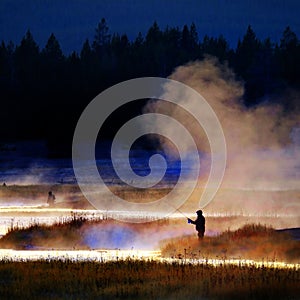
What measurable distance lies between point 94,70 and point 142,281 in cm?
11121

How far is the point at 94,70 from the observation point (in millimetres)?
133625

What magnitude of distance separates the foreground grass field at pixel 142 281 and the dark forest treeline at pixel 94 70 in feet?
209

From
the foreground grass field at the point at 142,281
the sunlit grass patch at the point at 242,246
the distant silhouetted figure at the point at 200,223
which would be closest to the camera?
the foreground grass field at the point at 142,281

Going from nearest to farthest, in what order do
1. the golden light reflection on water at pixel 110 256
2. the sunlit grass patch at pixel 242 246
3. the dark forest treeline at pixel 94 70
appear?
the golden light reflection on water at pixel 110 256, the sunlit grass patch at pixel 242 246, the dark forest treeline at pixel 94 70

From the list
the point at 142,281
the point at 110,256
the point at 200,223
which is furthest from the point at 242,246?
the point at 142,281

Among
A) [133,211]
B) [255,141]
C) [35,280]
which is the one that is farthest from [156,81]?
[35,280]

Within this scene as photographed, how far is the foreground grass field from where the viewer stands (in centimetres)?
2191

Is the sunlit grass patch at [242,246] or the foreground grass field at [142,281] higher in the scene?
the sunlit grass patch at [242,246]

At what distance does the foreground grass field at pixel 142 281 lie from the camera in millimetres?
21906

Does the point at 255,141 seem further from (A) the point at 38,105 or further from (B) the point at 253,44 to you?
(B) the point at 253,44

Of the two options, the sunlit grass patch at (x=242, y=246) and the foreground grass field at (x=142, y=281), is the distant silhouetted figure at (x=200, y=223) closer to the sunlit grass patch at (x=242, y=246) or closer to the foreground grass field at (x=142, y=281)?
the sunlit grass patch at (x=242, y=246)

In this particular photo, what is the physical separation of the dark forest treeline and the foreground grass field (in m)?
63.7

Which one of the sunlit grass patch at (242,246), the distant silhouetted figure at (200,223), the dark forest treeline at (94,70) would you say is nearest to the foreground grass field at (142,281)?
the sunlit grass patch at (242,246)

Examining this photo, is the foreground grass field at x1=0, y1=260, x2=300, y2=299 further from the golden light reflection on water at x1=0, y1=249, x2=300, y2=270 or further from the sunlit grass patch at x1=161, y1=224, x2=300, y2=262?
the sunlit grass patch at x1=161, y1=224, x2=300, y2=262
